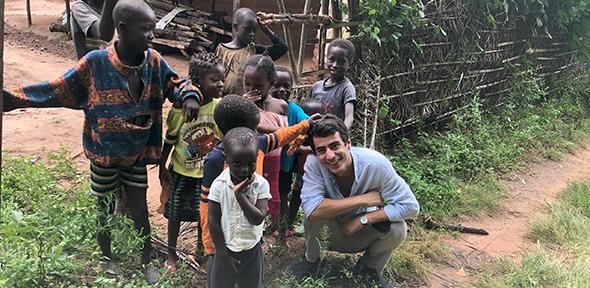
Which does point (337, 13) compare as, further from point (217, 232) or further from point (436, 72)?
point (217, 232)

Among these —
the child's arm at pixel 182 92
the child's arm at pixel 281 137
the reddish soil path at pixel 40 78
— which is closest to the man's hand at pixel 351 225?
the child's arm at pixel 281 137

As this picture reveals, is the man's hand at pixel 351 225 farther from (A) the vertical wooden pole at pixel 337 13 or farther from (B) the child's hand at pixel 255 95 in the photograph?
(A) the vertical wooden pole at pixel 337 13

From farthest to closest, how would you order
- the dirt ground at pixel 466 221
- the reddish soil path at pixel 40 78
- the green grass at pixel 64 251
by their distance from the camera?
the reddish soil path at pixel 40 78 < the dirt ground at pixel 466 221 < the green grass at pixel 64 251

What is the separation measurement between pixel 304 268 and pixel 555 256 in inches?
81.6

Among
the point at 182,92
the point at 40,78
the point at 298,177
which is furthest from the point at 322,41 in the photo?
the point at 40,78

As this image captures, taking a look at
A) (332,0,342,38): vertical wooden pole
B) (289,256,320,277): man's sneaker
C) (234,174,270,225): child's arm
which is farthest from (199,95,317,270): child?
(332,0,342,38): vertical wooden pole

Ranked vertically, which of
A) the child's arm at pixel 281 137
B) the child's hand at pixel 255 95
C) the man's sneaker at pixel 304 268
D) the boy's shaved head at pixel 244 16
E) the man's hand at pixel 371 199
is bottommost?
the man's sneaker at pixel 304 268

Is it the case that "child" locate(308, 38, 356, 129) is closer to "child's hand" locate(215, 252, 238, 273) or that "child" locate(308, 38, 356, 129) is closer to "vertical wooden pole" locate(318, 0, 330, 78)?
"vertical wooden pole" locate(318, 0, 330, 78)

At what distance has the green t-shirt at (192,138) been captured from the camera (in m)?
2.75

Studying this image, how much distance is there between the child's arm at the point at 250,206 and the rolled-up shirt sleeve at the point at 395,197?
91 cm

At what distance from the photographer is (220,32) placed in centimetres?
985

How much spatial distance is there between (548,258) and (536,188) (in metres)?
2.01

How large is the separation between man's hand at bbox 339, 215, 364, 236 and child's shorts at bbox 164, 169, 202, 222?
899 millimetres

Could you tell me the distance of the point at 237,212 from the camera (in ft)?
7.15
